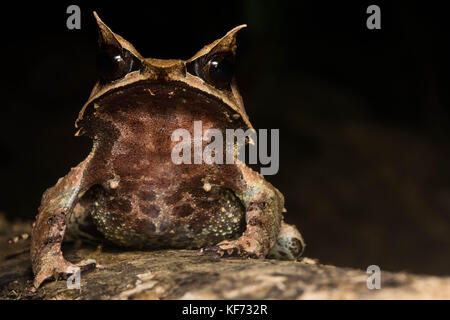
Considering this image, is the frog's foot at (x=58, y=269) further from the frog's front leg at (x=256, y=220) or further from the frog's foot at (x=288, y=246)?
the frog's foot at (x=288, y=246)

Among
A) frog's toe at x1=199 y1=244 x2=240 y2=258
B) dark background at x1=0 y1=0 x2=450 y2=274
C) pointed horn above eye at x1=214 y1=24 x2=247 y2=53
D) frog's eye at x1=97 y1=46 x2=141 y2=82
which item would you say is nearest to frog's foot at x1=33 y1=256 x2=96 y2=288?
frog's toe at x1=199 y1=244 x2=240 y2=258

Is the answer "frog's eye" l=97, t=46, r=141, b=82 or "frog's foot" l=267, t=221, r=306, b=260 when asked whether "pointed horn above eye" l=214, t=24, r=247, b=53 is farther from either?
"frog's foot" l=267, t=221, r=306, b=260

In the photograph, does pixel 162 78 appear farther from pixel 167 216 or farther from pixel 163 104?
pixel 167 216

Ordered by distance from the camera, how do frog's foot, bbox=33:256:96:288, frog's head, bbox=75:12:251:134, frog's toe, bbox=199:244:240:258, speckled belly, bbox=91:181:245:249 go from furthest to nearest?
speckled belly, bbox=91:181:245:249
frog's toe, bbox=199:244:240:258
frog's foot, bbox=33:256:96:288
frog's head, bbox=75:12:251:134

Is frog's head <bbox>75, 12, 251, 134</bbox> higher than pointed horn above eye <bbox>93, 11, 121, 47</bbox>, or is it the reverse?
pointed horn above eye <bbox>93, 11, 121, 47</bbox>

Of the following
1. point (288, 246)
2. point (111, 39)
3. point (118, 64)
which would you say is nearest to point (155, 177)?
point (118, 64)

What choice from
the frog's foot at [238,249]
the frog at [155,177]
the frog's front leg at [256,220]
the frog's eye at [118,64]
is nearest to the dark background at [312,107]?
the frog's front leg at [256,220]

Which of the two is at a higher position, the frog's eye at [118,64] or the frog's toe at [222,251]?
the frog's eye at [118,64]
